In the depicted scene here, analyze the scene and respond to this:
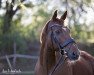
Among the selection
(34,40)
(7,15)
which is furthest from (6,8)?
(34,40)

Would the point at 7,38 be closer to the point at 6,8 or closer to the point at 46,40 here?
the point at 6,8

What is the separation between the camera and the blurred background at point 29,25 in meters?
15.0

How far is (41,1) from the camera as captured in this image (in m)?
19.6

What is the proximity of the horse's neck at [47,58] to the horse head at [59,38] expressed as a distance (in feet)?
0.39

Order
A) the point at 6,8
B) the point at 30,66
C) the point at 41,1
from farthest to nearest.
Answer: the point at 6,8, the point at 41,1, the point at 30,66

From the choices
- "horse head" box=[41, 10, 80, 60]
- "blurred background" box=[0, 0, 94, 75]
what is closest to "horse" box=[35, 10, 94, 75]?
"horse head" box=[41, 10, 80, 60]

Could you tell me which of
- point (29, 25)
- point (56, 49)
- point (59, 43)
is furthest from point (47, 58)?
point (29, 25)

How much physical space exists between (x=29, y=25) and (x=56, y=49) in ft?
74.7

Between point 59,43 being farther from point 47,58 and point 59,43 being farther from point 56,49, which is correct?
point 47,58

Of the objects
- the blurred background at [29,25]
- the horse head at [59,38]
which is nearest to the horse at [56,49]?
the horse head at [59,38]

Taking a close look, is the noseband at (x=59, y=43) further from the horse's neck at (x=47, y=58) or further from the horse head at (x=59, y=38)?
the horse's neck at (x=47, y=58)

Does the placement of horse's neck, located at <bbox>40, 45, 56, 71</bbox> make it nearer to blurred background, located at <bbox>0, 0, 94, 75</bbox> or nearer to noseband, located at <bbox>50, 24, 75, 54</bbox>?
noseband, located at <bbox>50, 24, 75, 54</bbox>

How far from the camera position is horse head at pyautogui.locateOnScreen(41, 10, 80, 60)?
576 centimetres

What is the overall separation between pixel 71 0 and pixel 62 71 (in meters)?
8.71
